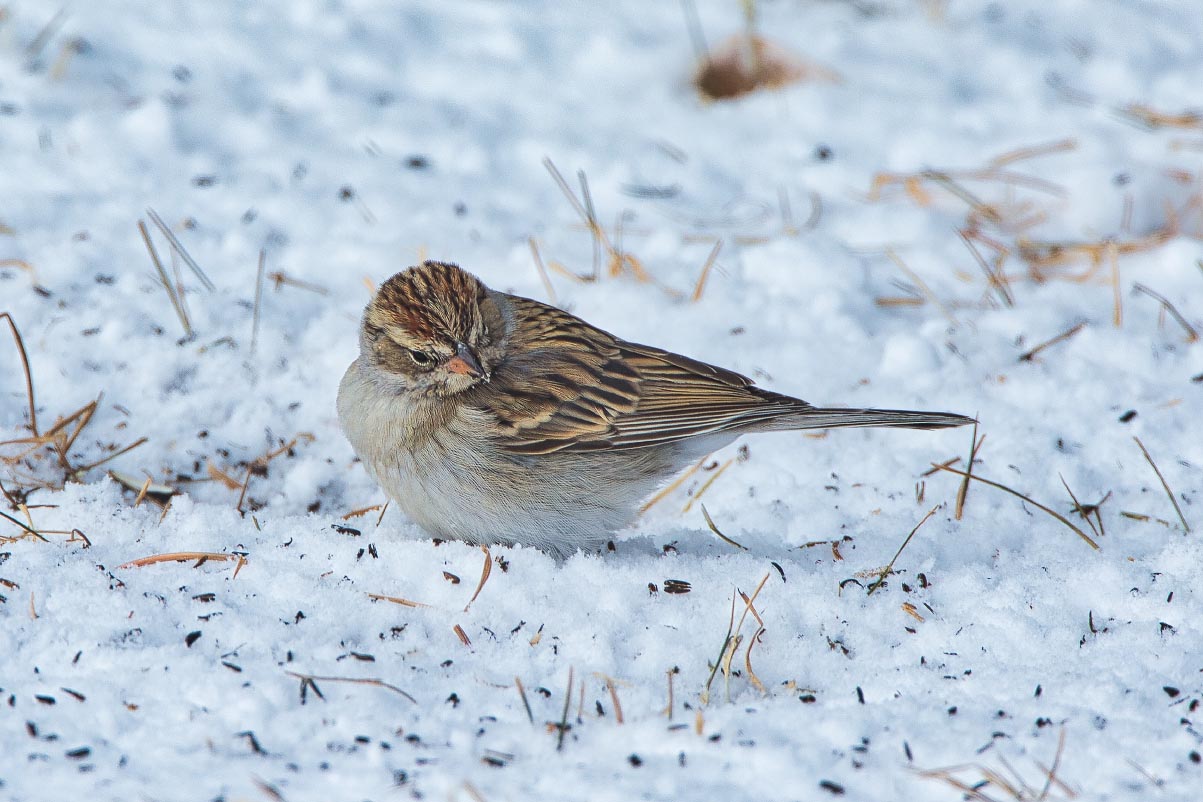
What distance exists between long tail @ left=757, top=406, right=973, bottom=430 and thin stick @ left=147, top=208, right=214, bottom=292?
2507 millimetres

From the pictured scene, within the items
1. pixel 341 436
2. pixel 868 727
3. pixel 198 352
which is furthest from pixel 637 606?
pixel 198 352

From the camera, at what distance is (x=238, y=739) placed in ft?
9.23

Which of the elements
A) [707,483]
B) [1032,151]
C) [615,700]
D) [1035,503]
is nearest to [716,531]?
[707,483]

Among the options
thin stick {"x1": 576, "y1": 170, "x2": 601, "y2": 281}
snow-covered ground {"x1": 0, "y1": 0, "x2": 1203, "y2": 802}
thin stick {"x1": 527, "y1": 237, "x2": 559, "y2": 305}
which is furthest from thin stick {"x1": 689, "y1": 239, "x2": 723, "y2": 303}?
thin stick {"x1": 527, "y1": 237, "x2": 559, "y2": 305}

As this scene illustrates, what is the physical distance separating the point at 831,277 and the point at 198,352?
2636 mm

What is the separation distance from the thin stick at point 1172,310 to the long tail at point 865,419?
1.69 meters

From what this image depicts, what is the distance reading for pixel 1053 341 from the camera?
506 centimetres

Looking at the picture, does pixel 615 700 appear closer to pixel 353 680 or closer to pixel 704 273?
pixel 353 680

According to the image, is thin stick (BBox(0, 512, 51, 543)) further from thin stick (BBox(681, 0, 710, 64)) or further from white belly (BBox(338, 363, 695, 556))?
thin stick (BBox(681, 0, 710, 64))

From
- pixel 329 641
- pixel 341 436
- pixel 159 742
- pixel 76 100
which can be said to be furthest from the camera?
pixel 76 100

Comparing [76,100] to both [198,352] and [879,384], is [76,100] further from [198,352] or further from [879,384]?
[879,384]

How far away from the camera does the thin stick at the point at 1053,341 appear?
5016 millimetres

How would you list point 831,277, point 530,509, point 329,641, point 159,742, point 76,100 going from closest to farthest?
point 159,742
point 329,641
point 530,509
point 831,277
point 76,100

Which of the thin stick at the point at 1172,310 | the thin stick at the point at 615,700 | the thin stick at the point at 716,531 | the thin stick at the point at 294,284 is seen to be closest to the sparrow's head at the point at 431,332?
the thin stick at the point at 716,531
